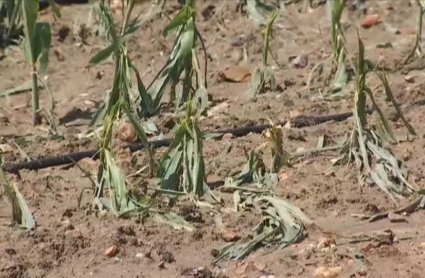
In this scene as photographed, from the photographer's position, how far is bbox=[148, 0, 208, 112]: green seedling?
3779mm

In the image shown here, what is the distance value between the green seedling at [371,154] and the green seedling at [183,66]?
683mm

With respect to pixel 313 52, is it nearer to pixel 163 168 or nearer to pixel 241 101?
pixel 241 101

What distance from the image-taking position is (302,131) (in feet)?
12.5

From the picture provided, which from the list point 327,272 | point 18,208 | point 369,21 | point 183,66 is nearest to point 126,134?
point 183,66

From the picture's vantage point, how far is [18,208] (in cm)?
302

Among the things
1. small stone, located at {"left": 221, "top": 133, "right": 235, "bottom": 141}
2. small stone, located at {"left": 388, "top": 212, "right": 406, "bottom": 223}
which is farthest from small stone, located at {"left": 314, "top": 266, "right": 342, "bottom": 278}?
small stone, located at {"left": 221, "top": 133, "right": 235, "bottom": 141}

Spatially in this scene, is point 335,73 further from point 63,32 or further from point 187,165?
point 63,32

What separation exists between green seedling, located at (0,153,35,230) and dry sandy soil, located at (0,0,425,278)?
0.11 ft

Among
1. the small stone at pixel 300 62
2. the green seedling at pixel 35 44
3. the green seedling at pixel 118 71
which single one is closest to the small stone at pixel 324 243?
the green seedling at pixel 118 71

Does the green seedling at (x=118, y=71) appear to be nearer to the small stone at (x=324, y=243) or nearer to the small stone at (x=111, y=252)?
the small stone at (x=111, y=252)

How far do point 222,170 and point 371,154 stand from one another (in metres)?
0.50

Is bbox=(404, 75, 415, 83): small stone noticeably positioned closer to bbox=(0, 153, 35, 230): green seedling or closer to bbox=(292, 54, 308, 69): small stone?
bbox=(292, 54, 308, 69): small stone

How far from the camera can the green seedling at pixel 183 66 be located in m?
3.78

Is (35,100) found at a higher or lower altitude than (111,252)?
higher
